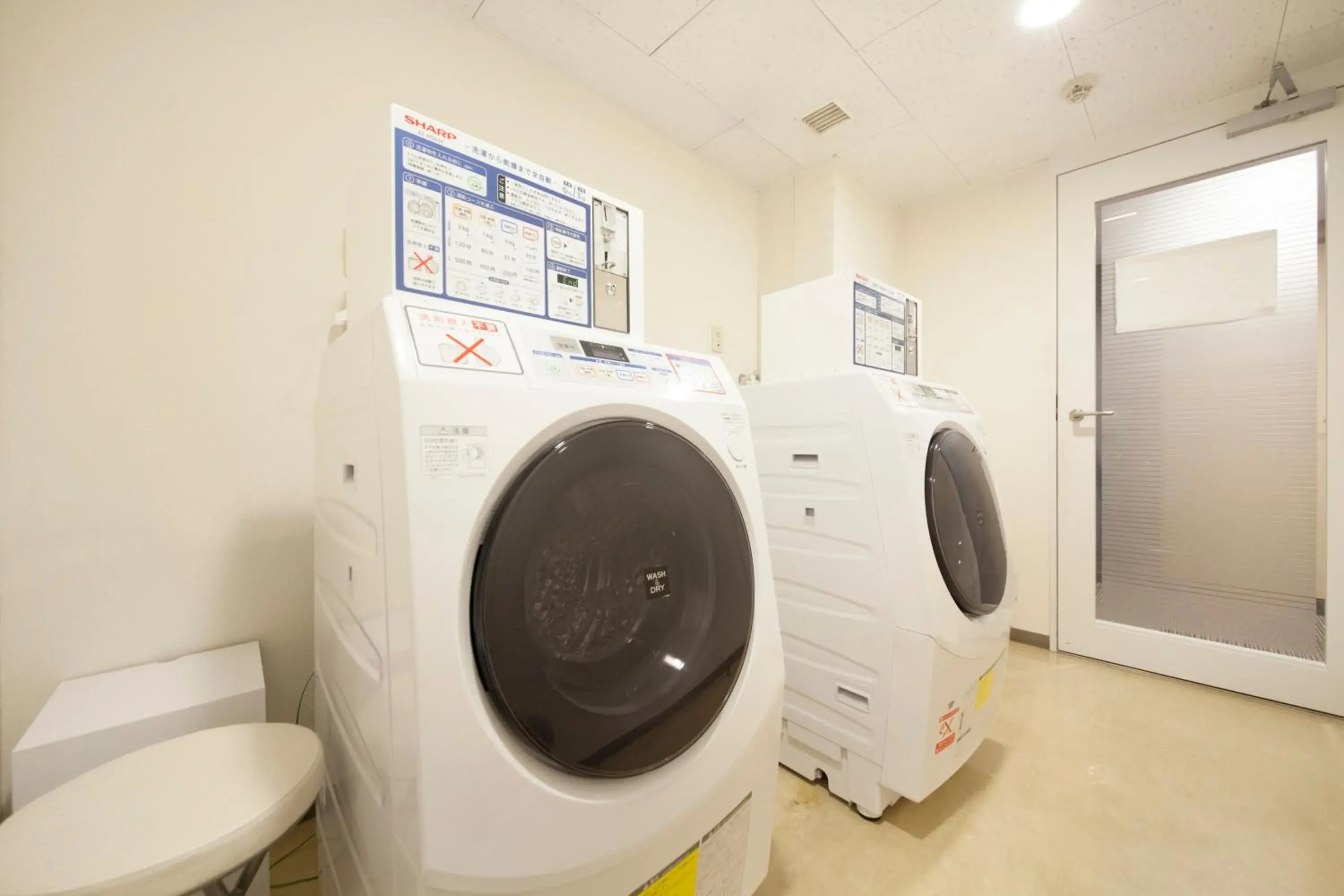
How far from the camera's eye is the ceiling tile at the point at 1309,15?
152cm

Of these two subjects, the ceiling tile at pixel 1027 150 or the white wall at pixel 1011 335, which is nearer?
the ceiling tile at pixel 1027 150

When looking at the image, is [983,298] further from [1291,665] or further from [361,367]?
[361,367]

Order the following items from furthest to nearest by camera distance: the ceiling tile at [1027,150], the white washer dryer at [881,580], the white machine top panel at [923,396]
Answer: the ceiling tile at [1027,150]
the white machine top panel at [923,396]
the white washer dryer at [881,580]

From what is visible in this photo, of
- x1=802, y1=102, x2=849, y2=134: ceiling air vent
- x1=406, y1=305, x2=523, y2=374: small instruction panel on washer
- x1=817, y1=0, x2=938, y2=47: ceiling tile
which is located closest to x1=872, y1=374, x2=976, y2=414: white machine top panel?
x1=406, y1=305, x2=523, y2=374: small instruction panel on washer

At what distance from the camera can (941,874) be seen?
1045mm

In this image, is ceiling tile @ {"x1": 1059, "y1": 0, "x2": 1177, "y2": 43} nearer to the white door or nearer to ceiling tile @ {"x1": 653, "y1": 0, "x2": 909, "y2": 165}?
ceiling tile @ {"x1": 653, "y1": 0, "x2": 909, "y2": 165}

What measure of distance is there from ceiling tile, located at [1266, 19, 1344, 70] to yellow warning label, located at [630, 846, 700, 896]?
10.3ft

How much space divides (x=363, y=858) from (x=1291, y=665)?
2.99m

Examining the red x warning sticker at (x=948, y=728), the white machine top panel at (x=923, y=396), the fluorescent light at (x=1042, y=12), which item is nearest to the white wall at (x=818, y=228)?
the fluorescent light at (x=1042, y=12)

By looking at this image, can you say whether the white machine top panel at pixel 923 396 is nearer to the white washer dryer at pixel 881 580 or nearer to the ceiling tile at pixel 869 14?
the white washer dryer at pixel 881 580

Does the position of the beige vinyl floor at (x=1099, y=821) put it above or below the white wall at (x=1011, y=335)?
below

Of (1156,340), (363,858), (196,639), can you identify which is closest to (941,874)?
(363,858)

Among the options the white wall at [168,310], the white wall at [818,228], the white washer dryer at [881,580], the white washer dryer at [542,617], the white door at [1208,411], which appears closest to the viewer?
the white washer dryer at [542,617]

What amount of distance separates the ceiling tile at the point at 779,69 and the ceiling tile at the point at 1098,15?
56cm
